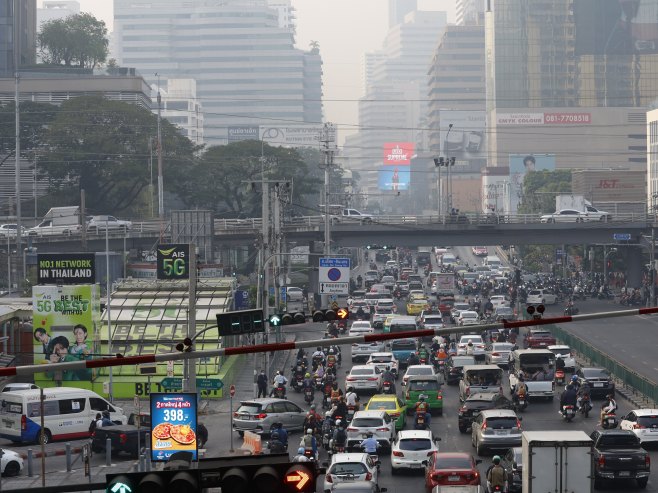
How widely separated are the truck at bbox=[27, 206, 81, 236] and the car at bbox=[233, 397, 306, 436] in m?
54.6

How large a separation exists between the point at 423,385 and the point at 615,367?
1084 centimetres

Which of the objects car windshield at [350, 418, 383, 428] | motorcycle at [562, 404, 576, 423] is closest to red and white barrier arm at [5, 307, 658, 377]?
car windshield at [350, 418, 383, 428]

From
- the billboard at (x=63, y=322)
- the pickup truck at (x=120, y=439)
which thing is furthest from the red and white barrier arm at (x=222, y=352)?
the billboard at (x=63, y=322)

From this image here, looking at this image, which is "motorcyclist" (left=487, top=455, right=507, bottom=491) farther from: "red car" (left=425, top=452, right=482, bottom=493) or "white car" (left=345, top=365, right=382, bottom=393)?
"white car" (left=345, top=365, right=382, bottom=393)

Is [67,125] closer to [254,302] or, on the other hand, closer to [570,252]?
[570,252]

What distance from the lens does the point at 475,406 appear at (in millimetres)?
38594

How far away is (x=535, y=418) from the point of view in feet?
135

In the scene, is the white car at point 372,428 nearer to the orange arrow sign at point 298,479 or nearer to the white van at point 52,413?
the white van at point 52,413

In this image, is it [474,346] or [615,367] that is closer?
[615,367]

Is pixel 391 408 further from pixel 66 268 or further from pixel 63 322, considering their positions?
pixel 66 268

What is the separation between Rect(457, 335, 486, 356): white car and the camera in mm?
56250

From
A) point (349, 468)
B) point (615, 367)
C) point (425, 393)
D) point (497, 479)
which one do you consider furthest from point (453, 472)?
point (615, 367)

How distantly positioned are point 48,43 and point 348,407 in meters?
127

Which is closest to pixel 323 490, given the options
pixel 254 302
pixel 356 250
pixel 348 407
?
pixel 348 407
